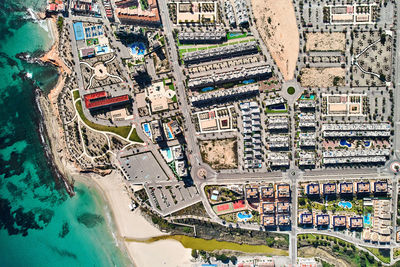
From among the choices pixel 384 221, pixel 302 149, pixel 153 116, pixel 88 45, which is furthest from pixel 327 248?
pixel 88 45

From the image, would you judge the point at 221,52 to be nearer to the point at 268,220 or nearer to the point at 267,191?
the point at 267,191

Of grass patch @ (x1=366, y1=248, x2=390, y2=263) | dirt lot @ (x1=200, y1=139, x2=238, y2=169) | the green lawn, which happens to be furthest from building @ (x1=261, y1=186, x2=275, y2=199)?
the green lawn

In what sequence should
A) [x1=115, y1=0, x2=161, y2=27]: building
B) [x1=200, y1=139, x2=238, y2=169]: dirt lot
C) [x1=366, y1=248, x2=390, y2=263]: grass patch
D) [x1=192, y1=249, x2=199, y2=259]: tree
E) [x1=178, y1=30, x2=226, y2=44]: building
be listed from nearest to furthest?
[x1=178, y1=30, x2=226, y2=44]: building < [x1=115, y1=0, x2=161, y2=27]: building < [x1=200, y1=139, x2=238, y2=169]: dirt lot < [x1=366, y1=248, x2=390, y2=263]: grass patch < [x1=192, y1=249, x2=199, y2=259]: tree

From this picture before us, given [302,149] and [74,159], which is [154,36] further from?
[302,149]

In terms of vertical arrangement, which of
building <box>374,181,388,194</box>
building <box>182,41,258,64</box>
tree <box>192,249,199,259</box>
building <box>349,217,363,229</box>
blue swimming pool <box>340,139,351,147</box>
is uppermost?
building <box>182,41,258,64</box>

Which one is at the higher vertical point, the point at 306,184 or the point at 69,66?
the point at 69,66

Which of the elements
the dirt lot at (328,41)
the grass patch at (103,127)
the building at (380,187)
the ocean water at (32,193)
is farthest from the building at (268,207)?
the dirt lot at (328,41)

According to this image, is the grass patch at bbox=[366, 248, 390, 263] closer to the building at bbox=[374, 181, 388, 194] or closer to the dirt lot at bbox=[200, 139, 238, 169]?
the building at bbox=[374, 181, 388, 194]
